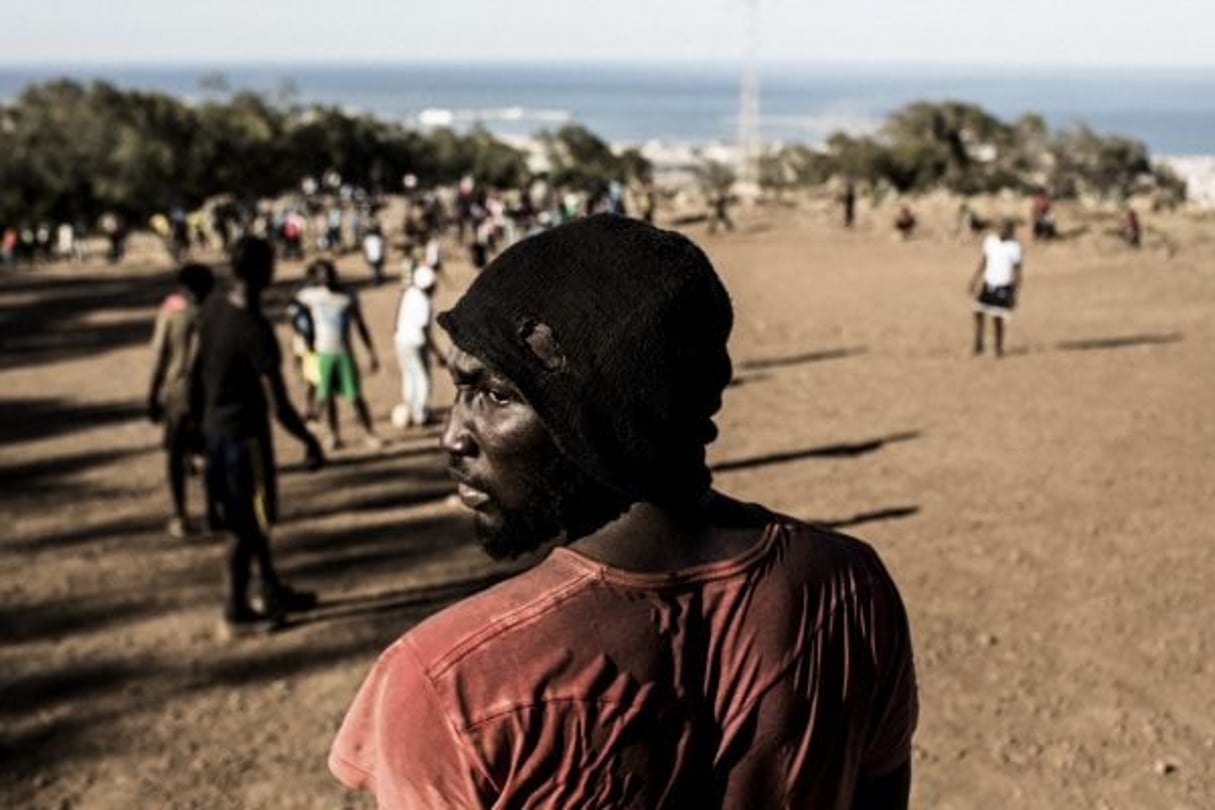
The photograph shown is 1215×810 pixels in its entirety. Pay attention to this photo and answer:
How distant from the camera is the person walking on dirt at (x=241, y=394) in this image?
19.4ft

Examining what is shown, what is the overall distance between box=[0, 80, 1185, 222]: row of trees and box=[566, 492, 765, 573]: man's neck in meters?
40.2

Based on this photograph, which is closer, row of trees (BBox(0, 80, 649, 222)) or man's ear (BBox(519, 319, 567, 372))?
man's ear (BBox(519, 319, 567, 372))

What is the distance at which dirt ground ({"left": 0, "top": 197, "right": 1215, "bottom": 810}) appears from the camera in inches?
210

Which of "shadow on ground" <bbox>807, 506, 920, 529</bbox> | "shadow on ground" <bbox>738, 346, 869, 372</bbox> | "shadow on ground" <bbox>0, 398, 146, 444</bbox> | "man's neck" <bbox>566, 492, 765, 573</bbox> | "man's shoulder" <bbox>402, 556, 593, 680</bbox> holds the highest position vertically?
"man's neck" <bbox>566, 492, 765, 573</bbox>

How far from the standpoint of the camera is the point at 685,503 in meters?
1.55

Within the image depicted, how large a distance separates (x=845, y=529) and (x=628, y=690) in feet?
23.5

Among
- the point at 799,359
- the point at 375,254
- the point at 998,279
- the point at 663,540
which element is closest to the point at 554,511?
the point at 663,540

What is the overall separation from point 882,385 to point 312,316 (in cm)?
620

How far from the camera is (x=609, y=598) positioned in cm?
144

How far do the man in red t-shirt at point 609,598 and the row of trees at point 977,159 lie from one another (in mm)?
43852

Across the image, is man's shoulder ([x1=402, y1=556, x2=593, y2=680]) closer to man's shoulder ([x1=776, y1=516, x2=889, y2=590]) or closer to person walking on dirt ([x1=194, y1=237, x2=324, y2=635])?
man's shoulder ([x1=776, y1=516, x2=889, y2=590])

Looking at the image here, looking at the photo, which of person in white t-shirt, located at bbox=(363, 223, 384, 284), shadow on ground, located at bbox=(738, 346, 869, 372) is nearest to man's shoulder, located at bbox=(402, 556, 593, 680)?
shadow on ground, located at bbox=(738, 346, 869, 372)

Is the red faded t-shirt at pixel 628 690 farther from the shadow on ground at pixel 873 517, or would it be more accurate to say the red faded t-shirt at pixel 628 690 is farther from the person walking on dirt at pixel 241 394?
the shadow on ground at pixel 873 517

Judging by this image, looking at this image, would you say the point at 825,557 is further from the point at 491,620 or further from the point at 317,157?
the point at 317,157
